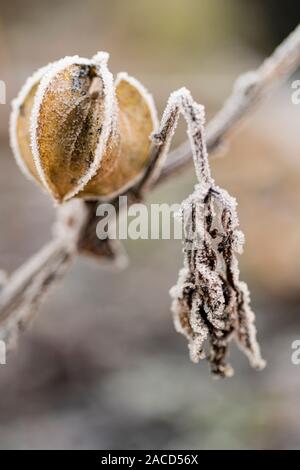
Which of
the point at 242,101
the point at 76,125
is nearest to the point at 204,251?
the point at 76,125

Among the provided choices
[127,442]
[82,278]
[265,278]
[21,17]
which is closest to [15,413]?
[127,442]

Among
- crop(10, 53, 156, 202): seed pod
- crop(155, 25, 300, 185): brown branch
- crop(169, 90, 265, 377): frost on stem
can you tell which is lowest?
crop(169, 90, 265, 377): frost on stem

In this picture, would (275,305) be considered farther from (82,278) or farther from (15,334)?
(15,334)

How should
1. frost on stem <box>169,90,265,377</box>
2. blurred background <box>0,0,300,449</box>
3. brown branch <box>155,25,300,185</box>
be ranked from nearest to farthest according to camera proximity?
frost on stem <box>169,90,265,377</box>
brown branch <box>155,25,300,185</box>
blurred background <box>0,0,300,449</box>

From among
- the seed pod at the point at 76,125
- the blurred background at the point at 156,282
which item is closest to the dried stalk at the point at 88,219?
the seed pod at the point at 76,125

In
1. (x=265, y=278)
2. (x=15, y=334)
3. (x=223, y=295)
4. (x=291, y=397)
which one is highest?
(x=265, y=278)

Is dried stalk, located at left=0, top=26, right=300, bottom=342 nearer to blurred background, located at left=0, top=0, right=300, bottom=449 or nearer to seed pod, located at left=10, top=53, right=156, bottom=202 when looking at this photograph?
seed pod, located at left=10, top=53, right=156, bottom=202

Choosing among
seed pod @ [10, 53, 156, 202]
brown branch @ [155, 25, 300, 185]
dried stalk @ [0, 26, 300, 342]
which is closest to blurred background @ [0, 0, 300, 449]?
dried stalk @ [0, 26, 300, 342]

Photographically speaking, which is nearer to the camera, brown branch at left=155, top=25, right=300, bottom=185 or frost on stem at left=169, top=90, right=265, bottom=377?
frost on stem at left=169, top=90, right=265, bottom=377
